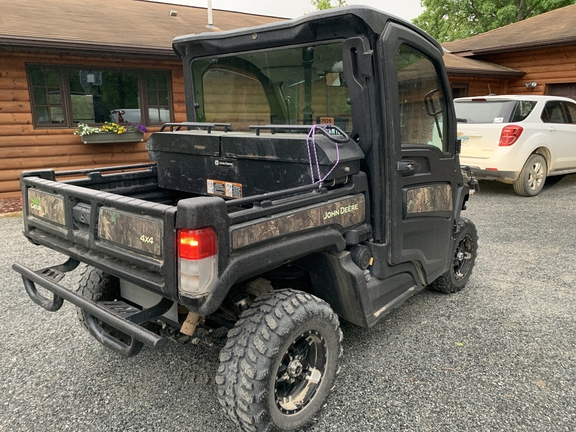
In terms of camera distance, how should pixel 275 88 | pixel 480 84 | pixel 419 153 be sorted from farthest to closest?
pixel 480 84 → pixel 275 88 → pixel 419 153

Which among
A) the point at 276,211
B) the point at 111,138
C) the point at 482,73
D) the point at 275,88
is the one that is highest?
the point at 482,73

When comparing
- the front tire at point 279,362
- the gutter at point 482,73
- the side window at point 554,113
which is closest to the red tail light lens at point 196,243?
the front tire at point 279,362

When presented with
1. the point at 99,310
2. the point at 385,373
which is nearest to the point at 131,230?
the point at 99,310

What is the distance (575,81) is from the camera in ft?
41.5

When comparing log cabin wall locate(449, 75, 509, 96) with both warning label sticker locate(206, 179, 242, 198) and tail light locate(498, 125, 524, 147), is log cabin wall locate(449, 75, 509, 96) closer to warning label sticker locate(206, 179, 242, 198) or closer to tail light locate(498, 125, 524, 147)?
tail light locate(498, 125, 524, 147)

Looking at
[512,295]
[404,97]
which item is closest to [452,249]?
[512,295]

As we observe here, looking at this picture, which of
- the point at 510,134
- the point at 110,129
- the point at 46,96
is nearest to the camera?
the point at 510,134

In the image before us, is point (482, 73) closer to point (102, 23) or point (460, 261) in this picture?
point (102, 23)

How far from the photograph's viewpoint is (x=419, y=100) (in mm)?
3057

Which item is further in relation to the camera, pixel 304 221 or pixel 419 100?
pixel 419 100

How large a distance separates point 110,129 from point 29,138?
133cm

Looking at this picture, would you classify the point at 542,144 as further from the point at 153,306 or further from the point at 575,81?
the point at 153,306

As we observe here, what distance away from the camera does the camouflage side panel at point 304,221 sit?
2.07 metres

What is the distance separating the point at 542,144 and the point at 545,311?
5575mm
